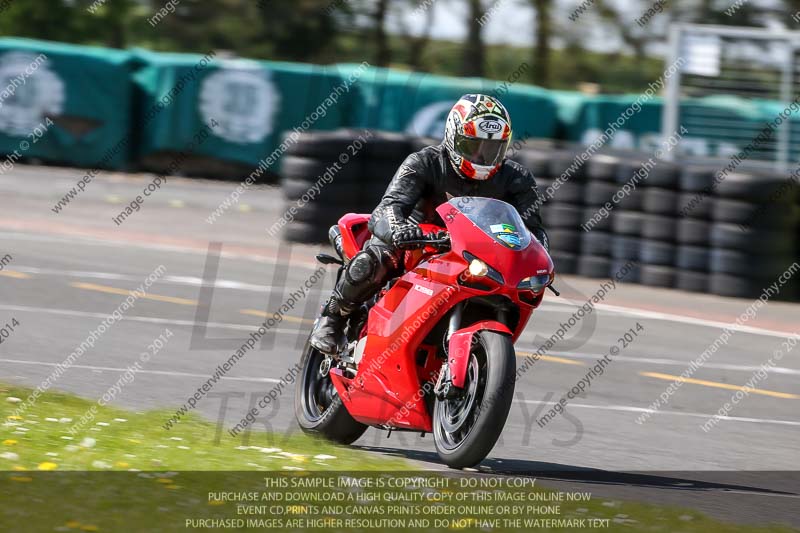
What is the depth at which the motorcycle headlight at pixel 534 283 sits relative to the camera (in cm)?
694

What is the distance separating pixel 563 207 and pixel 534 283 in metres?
9.90

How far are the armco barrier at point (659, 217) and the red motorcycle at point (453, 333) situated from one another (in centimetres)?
873

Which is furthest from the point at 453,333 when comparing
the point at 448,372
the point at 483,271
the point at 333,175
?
the point at 333,175

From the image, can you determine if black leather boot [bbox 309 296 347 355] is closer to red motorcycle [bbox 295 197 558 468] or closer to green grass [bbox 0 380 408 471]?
red motorcycle [bbox 295 197 558 468]

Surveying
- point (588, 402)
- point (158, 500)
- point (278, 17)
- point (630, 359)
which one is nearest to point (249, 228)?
point (630, 359)

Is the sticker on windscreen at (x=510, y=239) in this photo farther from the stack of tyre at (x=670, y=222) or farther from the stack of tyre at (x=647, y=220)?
the stack of tyre at (x=647, y=220)

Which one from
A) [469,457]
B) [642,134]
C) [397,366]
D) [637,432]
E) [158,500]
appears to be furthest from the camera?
[642,134]

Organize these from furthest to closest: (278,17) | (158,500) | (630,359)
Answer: (278,17) → (630,359) → (158,500)

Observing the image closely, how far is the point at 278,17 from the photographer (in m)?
40.1

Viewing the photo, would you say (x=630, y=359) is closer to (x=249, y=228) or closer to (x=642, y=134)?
(x=249, y=228)

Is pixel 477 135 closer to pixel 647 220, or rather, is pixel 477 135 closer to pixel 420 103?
pixel 647 220

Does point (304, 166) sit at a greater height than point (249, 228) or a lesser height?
greater

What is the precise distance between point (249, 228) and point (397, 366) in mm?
13618

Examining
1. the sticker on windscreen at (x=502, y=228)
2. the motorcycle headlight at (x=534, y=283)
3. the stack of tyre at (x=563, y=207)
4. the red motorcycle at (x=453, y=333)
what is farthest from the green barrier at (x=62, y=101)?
the motorcycle headlight at (x=534, y=283)
